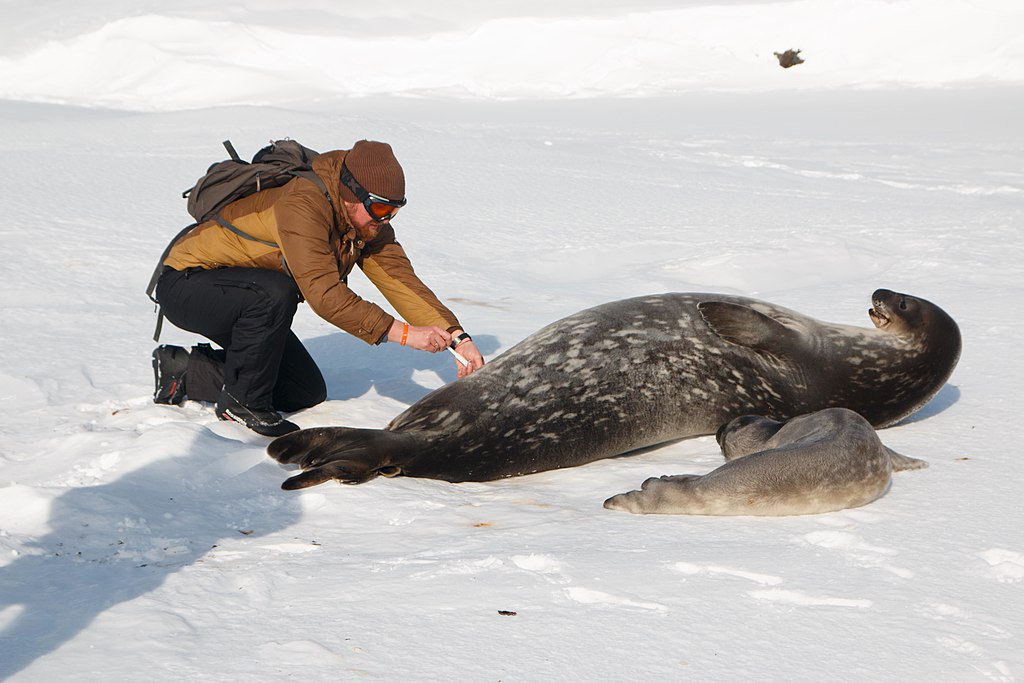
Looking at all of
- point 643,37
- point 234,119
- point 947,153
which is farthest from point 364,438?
point 643,37

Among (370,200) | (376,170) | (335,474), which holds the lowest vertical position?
(335,474)

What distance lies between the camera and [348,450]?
3.28 m

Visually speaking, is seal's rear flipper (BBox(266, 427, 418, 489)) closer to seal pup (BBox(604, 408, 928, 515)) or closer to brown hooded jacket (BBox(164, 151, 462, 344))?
brown hooded jacket (BBox(164, 151, 462, 344))

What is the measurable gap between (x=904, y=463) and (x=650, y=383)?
882 mm

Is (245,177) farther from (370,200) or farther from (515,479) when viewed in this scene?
(515,479)

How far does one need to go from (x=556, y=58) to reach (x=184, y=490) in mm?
19971

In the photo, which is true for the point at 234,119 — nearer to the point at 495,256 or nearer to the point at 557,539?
the point at 495,256

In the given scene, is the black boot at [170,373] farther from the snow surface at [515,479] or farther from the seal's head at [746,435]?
the seal's head at [746,435]

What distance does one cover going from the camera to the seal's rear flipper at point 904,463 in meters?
3.16

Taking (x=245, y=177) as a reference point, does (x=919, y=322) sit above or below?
below

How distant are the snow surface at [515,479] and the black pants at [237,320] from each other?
250 mm

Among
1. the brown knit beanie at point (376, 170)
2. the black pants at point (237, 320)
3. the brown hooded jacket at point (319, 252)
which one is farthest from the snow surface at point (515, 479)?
the brown knit beanie at point (376, 170)

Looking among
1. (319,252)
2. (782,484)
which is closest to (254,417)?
(319,252)

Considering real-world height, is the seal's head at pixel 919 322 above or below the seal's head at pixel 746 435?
above
